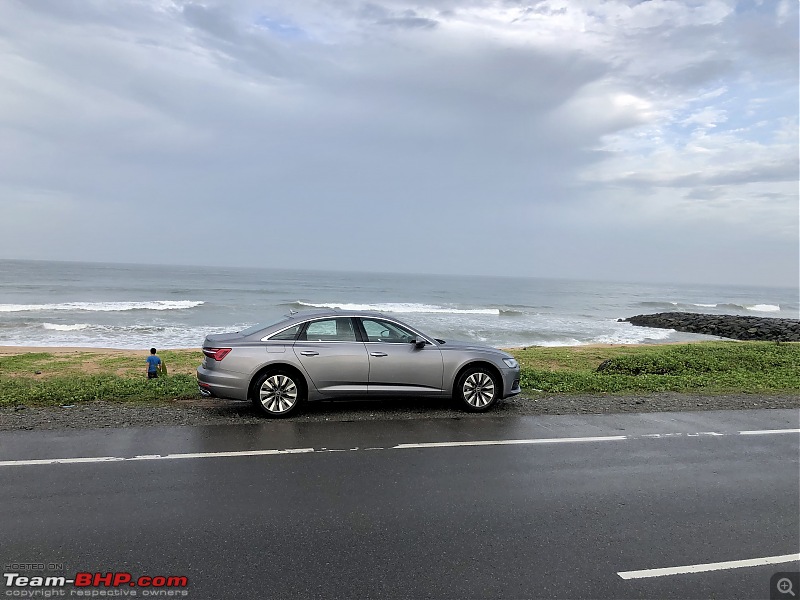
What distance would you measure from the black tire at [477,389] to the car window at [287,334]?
8.41 feet

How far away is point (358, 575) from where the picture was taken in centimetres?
356

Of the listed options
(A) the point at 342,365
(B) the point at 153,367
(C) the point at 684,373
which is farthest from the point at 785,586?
(B) the point at 153,367

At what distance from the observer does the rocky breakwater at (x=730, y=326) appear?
126 feet

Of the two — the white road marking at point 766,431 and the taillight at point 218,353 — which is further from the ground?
the taillight at point 218,353

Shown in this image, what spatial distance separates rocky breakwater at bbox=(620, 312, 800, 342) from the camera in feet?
126

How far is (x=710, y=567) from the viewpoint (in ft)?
12.4

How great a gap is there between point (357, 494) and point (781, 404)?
830 cm

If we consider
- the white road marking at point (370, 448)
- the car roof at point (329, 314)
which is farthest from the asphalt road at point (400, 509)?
the car roof at point (329, 314)

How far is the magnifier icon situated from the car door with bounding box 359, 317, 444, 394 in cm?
488

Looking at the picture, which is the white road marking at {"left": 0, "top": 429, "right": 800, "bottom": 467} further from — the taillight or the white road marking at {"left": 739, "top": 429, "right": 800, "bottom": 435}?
the taillight

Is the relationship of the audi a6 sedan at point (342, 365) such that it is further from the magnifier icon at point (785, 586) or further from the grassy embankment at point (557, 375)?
the magnifier icon at point (785, 586)

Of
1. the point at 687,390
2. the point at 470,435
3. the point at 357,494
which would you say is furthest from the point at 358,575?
the point at 687,390

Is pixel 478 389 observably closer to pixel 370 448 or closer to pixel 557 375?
pixel 370 448

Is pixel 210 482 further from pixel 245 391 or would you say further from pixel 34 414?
pixel 34 414
